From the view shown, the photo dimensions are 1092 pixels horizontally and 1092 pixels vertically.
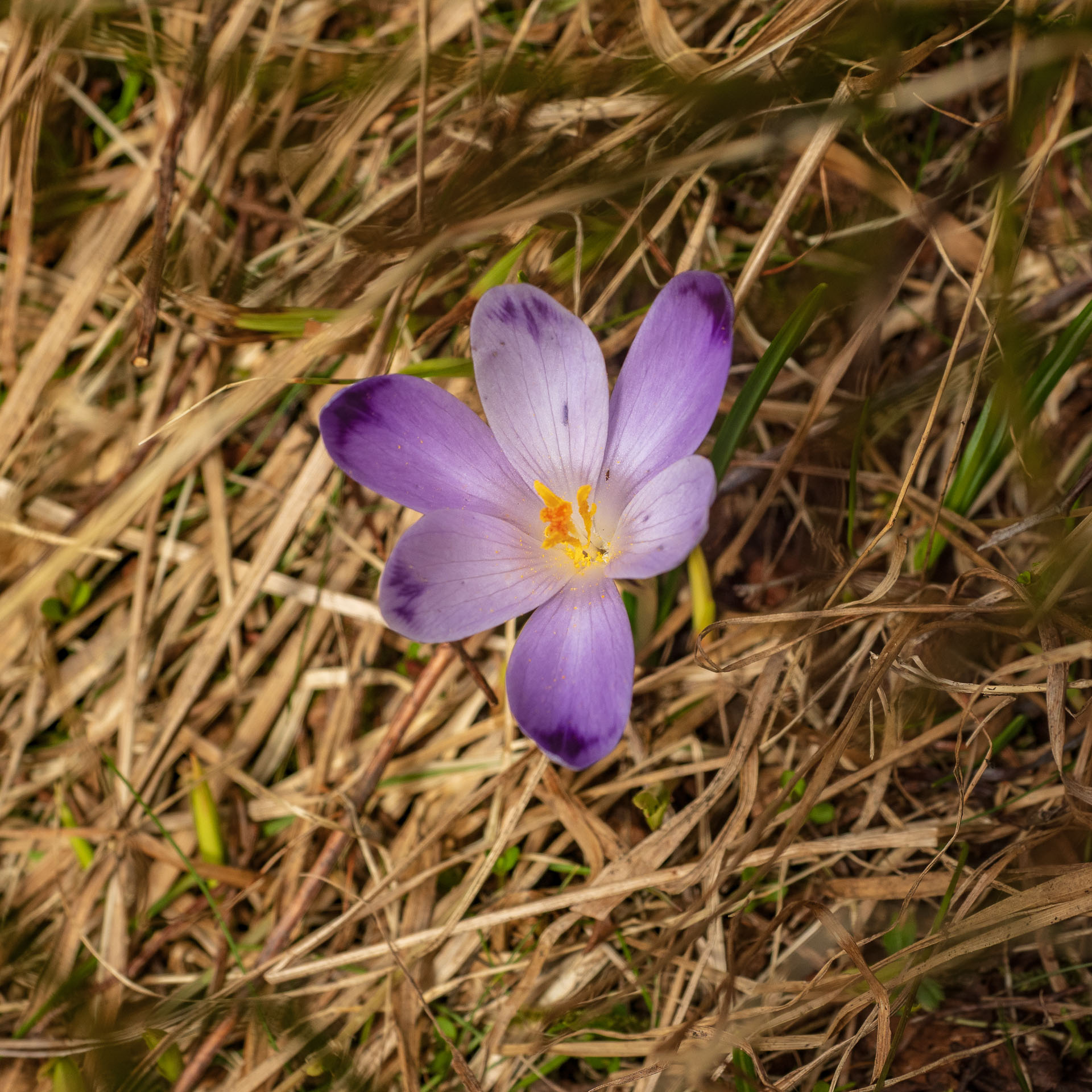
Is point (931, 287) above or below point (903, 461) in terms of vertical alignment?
above

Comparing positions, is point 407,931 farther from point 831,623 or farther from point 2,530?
point 2,530

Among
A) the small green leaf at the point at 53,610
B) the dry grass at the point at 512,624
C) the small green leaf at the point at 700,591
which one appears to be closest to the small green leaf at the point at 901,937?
the dry grass at the point at 512,624

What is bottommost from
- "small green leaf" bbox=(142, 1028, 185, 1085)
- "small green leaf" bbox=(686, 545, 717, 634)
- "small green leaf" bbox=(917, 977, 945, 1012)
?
"small green leaf" bbox=(142, 1028, 185, 1085)

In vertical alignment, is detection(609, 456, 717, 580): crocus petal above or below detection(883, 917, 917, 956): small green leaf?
above

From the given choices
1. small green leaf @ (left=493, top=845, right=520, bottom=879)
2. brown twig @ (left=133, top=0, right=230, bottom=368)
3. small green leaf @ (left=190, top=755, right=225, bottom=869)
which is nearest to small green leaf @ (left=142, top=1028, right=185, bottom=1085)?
small green leaf @ (left=190, top=755, right=225, bottom=869)

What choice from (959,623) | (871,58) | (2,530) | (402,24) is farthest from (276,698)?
(871,58)

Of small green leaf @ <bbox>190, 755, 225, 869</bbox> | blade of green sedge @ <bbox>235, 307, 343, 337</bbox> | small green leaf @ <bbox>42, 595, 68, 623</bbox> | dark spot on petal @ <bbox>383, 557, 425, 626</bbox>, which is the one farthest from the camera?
small green leaf @ <bbox>42, 595, 68, 623</bbox>

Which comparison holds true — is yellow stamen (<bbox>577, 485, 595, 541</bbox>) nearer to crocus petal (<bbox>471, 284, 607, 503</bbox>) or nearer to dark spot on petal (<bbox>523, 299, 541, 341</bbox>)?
crocus petal (<bbox>471, 284, 607, 503</bbox>)
